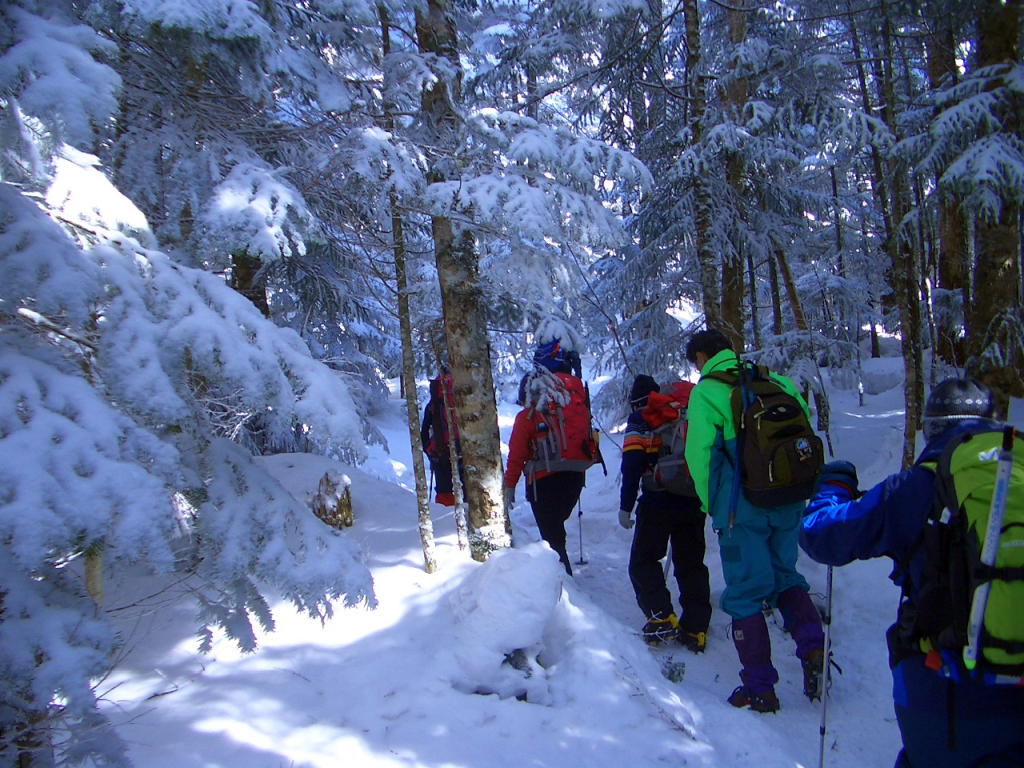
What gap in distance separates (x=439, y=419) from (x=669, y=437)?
2.51m

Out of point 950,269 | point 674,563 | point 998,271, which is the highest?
point 950,269

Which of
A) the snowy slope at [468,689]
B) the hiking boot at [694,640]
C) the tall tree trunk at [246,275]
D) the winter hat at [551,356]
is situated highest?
the tall tree trunk at [246,275]

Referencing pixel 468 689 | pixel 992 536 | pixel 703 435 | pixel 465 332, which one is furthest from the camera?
pixel 465 332

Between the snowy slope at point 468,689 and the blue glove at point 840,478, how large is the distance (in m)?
1.79

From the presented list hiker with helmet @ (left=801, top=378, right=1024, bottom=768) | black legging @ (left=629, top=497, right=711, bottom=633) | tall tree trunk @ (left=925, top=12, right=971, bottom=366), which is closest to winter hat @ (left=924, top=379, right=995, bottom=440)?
hiker with helmet @ (left=801, top=378, right=1024, bottom=768)

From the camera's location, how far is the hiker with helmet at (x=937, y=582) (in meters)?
2.11

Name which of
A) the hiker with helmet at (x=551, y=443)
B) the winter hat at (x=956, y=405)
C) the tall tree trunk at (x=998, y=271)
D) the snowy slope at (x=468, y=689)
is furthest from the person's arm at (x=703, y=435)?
the tall tree trunk at (x=998, y=271)

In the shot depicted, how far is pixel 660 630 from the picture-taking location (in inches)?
198

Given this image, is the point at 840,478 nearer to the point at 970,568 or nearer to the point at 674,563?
the point at 970,568

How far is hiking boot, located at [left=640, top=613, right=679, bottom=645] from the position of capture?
5.02m

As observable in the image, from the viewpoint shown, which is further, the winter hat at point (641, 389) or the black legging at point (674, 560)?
the winter hat at point (641, 389)

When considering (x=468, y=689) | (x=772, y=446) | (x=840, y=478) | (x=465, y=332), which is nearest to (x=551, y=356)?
(x=465, y=332)

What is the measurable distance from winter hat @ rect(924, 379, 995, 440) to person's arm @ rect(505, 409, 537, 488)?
366 cm

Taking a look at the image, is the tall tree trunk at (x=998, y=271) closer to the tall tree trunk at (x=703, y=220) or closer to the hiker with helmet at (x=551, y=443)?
the tall tree trunk at (x=703, y=220)
